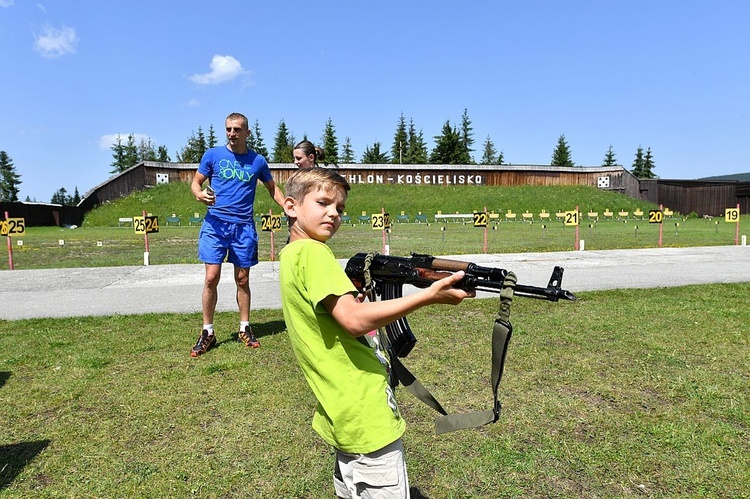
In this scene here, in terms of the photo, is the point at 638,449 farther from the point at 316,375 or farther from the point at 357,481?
the point at 316,375

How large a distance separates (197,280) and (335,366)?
338 inches

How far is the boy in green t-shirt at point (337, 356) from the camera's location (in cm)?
171

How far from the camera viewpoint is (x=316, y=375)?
1858 mm

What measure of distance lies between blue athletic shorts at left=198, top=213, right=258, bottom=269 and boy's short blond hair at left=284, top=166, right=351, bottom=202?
319 centimetres

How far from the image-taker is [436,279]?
183cm

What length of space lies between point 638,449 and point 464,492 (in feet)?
3.92

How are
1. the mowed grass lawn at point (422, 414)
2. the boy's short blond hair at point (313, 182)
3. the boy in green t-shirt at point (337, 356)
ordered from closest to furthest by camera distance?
the boy in green t-shirt at point (337, 356) → the boy's short blond hair at point (313, 182) → the mowed grass lawn at point (422, 414)

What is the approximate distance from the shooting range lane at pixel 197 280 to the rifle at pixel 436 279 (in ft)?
17.1

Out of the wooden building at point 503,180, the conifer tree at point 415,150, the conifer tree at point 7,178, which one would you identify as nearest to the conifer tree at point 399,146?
the conifer tree at point 415,150

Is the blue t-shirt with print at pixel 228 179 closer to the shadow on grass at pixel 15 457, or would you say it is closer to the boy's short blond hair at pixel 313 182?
Answer: the shadow on grass at pixel 15 457

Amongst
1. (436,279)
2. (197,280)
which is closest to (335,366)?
(436,279)

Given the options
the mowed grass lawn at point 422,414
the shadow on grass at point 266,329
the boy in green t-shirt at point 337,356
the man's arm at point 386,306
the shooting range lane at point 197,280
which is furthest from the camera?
the shooting range lane at point 197,280

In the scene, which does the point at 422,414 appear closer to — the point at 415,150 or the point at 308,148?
the point at 308,148

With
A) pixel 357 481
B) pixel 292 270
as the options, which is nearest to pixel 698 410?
pixel 357 481
